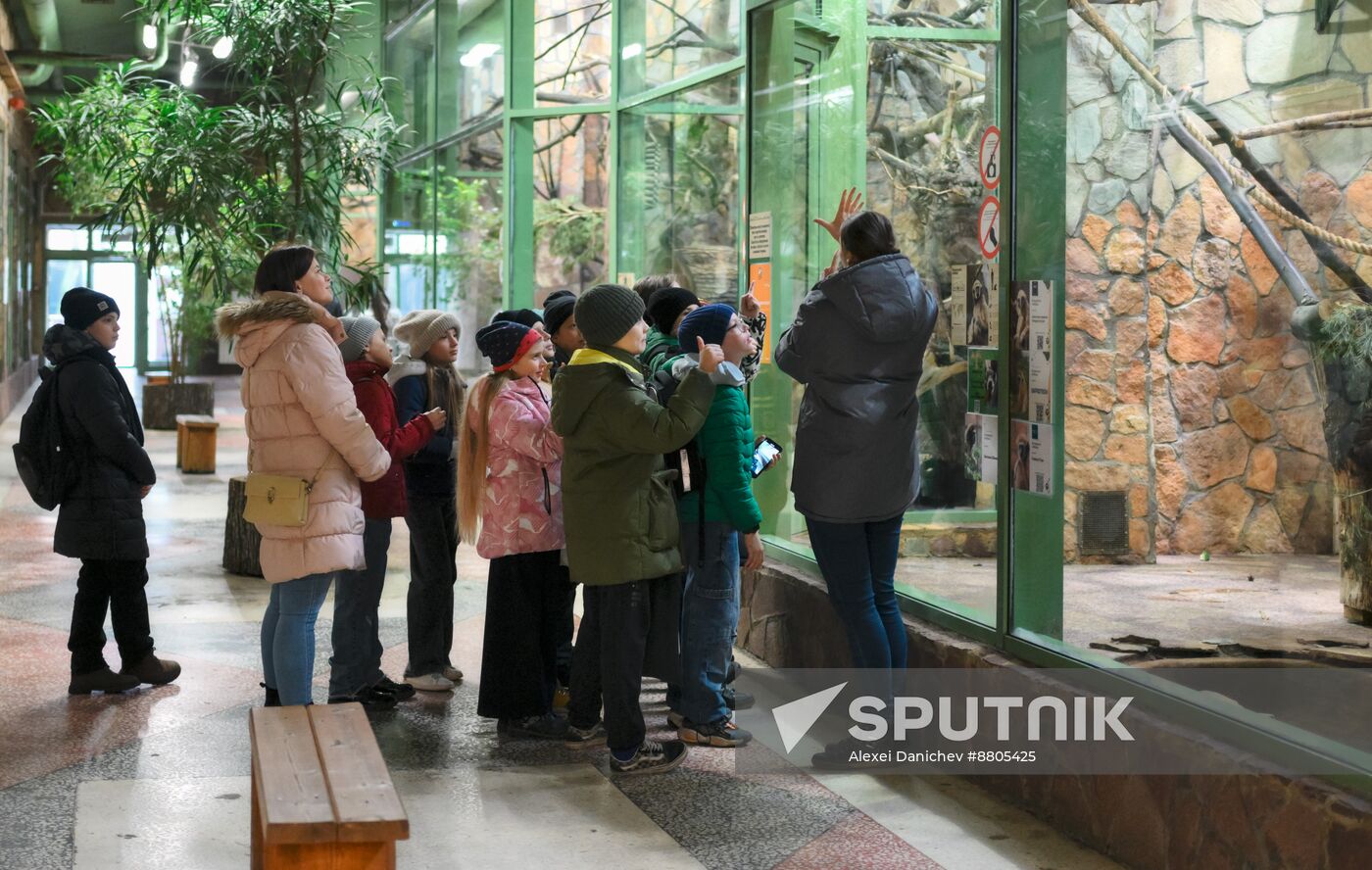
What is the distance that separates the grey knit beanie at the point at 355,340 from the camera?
515 centimetres

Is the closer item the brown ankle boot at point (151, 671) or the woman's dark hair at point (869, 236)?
the woman's dark hair at point (869, 236)

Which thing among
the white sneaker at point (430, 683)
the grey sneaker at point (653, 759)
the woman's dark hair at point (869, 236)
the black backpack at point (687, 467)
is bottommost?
the grey sneaker at point (653, 759)

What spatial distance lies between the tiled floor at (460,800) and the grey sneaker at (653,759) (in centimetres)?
4

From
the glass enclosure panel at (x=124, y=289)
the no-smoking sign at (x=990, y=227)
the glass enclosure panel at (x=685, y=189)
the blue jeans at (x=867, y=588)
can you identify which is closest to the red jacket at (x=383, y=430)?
the blue jeans at (x=867, y=588)

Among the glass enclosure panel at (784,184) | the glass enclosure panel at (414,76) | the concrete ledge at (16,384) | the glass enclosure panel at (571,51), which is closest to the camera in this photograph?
the glass enclosure panel at (784,184)

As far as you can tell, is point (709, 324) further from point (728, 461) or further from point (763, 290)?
point (763, 290)

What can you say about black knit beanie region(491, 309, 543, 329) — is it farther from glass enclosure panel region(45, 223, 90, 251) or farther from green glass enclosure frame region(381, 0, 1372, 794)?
glass enclosure panel region(45, 223, 90, 251)

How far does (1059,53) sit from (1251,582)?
1.70 m

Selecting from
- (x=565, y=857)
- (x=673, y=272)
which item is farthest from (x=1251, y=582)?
(x=673, y=272)

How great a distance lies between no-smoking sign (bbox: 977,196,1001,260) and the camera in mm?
4784

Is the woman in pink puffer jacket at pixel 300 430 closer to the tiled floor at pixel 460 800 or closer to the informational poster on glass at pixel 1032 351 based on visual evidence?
the tiled floor at pixel 460 800

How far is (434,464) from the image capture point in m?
5.56

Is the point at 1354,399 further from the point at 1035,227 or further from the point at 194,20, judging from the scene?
the point at 194,20

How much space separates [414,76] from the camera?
42.9 feet
